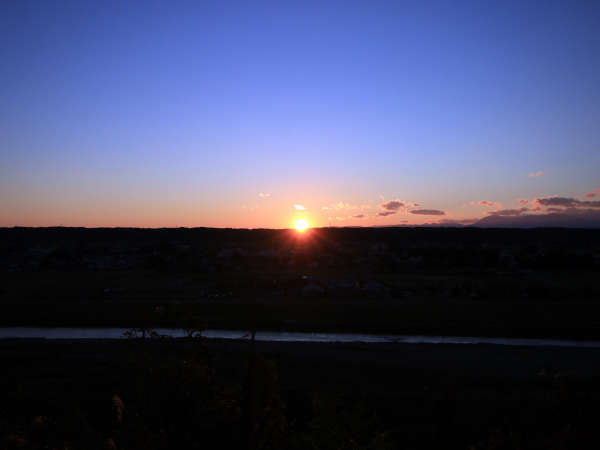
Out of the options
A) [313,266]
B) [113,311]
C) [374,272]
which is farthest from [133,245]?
[113,311]

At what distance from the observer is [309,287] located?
3991 centimetres

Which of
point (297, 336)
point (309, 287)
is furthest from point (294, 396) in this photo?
point (309, 287)

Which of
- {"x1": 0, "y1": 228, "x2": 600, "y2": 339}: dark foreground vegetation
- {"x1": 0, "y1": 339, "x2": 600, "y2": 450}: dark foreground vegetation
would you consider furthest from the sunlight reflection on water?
{"x1": 0, "y1": 339, "x2": 600, "y2": 450}: dark foreground vegetation

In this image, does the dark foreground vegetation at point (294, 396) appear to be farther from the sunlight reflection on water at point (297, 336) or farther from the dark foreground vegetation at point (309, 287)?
the sunlight reflection on water at point (297, 336)

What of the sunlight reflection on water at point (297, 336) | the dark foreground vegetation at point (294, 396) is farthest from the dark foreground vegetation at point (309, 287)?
the sunlight reflection on water at point (297, 336)

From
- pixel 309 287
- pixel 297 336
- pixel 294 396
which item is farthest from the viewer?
pixel 309 287

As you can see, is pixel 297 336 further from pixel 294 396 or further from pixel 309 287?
pixel 294 396

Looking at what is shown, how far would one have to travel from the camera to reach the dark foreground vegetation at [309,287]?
31.2m

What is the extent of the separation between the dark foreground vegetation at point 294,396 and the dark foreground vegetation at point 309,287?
640 mm

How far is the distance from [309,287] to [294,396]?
2503cm

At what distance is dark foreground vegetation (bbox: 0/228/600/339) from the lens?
31219 millimetres

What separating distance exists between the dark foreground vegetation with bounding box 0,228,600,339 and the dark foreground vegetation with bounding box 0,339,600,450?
640 mm

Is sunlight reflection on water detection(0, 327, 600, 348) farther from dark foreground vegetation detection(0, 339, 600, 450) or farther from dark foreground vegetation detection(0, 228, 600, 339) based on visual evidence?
dark foreground vegetation detection(0, 339, 600, 450)

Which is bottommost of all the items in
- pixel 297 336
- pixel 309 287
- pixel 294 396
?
pixel 297 336
